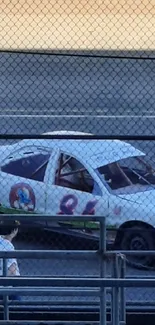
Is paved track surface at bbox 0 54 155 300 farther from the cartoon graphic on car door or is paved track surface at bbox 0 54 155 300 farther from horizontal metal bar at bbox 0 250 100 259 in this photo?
horizontal metal bar at bbox 0 250 100 259

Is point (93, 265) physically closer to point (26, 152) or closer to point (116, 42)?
point (26, 152)

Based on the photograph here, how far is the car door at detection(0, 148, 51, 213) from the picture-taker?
34.8 ft

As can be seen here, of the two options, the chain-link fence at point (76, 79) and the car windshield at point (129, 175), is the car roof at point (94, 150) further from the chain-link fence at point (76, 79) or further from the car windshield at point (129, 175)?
the chain-link fence at point (76, 79)

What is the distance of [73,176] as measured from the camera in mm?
10695

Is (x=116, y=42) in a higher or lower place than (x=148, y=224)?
higher

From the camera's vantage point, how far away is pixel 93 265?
1003 cm

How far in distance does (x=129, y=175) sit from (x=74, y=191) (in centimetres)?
51

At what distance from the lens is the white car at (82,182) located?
1034cm

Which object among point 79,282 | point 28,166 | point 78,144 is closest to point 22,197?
point 28,166

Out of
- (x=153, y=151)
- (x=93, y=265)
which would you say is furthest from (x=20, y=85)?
(x=93, y=265)

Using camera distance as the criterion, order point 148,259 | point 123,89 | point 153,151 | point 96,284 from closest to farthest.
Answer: point 96,284 → point 148,259 → point 153,151 → point 123,89

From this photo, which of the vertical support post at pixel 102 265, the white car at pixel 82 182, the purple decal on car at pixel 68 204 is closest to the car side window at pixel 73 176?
the white car at pixel 82 182

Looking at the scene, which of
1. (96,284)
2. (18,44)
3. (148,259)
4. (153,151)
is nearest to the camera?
(96,284)

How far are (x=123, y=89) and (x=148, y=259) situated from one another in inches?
199
